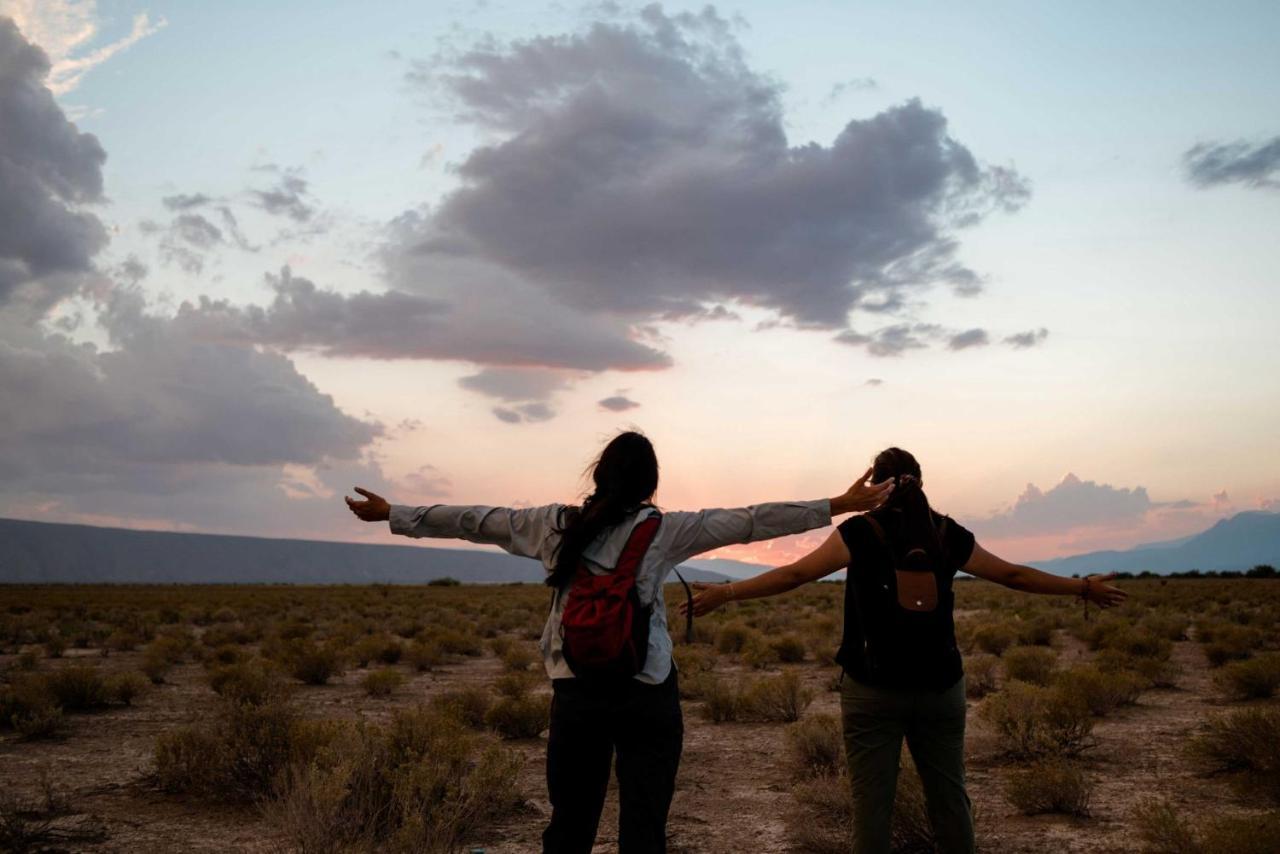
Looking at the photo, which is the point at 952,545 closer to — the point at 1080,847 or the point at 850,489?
the point at 850,489

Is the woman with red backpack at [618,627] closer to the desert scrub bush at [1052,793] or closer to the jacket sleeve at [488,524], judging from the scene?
the jacket sleeve at [488,524]

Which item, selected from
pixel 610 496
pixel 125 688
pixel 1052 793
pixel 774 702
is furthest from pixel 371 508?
pixel 125 688

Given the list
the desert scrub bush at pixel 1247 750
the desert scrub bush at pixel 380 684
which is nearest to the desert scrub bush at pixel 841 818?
the desert scrub bush at pixel 1247 750

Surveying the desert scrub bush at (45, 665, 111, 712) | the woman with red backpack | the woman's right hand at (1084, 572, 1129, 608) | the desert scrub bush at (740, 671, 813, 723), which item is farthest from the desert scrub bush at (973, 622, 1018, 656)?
the woman with red backpack

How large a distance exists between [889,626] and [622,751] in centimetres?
120

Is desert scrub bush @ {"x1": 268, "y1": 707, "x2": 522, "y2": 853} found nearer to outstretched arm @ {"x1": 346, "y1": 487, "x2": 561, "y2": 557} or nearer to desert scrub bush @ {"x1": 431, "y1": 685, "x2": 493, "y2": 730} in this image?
outstretched arm @ {"x1": 346, "y1": 487, "x2": 561, "y2": 557}

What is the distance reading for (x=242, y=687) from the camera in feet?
36.5

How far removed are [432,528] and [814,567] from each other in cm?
156

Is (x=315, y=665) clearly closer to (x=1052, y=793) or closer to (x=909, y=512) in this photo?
(x=1052, y=793)

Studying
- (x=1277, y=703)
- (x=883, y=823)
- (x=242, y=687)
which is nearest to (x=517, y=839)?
(x=883, y=823)

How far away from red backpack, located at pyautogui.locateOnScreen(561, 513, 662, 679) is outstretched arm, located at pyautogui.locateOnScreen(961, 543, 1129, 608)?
60.7 inches

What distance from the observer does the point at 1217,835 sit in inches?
202

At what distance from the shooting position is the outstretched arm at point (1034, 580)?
4172mm

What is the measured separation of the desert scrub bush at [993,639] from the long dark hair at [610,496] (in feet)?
52.5
